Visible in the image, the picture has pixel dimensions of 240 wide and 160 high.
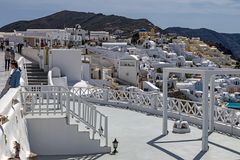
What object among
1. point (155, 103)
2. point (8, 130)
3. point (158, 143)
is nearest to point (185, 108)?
point (155, 103)

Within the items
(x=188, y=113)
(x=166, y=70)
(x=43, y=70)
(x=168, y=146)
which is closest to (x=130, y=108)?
(x=188, y=113)

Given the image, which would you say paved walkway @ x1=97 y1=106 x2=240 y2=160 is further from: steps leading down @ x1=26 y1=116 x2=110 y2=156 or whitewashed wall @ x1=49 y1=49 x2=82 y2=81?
whitewashed wall @ x1=49 y1=49 x2=82 y2=81

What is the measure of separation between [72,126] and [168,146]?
8.64 ft

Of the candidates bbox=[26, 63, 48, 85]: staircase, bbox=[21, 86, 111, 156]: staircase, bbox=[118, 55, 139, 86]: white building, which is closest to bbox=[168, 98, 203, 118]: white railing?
bbox=[21, 86, 111, 156]: staircase

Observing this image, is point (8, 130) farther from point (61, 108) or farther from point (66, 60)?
point (66, 60)

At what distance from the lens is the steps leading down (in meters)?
10.7

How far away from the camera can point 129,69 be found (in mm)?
60406

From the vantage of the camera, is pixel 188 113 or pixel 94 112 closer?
pixel 94 112

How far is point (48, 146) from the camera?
10.7 meters

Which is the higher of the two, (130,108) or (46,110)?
(46,110)

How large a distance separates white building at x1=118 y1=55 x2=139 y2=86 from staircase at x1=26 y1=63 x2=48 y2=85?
3252 cm

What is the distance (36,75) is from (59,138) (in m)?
14.2

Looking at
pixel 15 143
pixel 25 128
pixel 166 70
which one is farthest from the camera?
pixel 166 70

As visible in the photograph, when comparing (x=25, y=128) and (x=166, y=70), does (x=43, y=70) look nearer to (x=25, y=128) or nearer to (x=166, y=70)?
(x=166, y=70)
